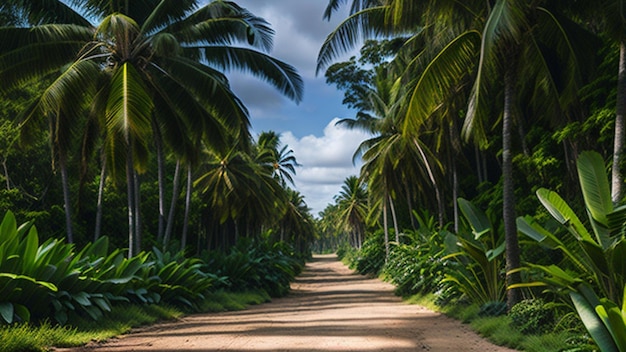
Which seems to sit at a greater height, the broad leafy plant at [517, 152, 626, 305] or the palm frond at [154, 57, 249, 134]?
the palm frond at [154, 57, 249, 134]

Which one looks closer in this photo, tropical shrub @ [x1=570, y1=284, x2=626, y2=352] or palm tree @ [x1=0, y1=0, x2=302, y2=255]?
tropical shrub @ [x1=570, y1=284, x2=626, y2=352]

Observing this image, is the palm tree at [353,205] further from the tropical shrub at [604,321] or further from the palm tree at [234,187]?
the tropical shrub at [604,321]

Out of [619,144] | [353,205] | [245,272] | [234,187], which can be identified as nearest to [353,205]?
[353,205]

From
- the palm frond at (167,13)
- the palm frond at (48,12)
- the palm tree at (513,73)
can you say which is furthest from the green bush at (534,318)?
the palm frond at (48,12)

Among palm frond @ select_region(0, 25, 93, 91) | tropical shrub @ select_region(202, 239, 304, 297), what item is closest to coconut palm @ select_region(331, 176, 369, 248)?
tropical shrub @ select_region(202, 239, 304, 297)

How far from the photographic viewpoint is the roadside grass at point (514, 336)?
6.12 metres

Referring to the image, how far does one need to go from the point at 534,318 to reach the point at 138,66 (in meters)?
10.4

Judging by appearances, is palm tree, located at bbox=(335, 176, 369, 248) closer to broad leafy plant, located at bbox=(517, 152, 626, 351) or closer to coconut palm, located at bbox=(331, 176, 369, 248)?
coconut palm, located at bbox=(331, 176, 369, 248)

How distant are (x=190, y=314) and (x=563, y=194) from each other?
1015 centimetres

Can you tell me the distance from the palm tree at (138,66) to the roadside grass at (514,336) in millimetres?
7093

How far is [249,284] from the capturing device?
1870 centimetres

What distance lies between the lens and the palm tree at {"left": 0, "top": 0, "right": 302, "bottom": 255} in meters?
11.1

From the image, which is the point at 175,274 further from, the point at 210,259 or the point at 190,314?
the point at 210,259

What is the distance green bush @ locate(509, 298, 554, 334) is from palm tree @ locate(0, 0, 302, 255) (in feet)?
25.7
